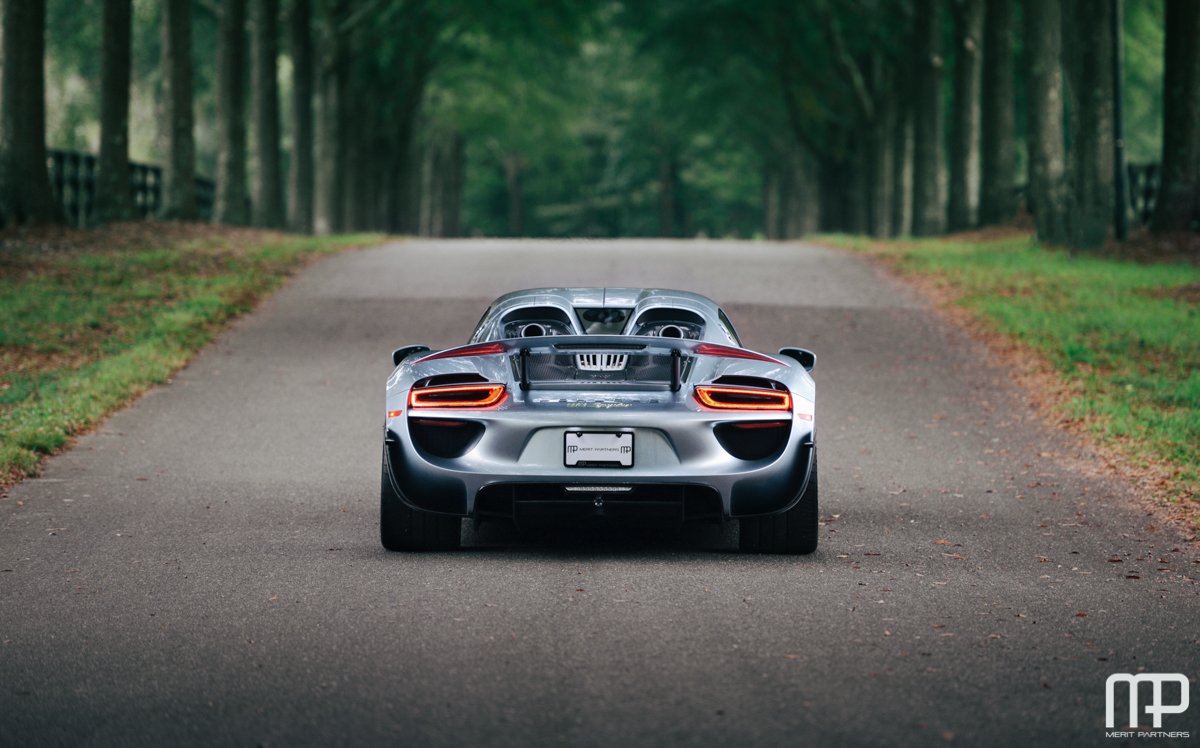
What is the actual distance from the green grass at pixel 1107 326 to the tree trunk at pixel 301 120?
12270 mm

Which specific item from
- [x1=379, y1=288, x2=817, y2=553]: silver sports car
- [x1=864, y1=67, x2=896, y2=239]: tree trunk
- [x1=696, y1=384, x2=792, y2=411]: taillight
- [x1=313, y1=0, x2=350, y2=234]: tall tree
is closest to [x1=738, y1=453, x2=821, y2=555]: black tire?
[x1=379, y1=288, x2=817, y2=553]: silver sports car

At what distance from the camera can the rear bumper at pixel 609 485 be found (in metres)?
7.28

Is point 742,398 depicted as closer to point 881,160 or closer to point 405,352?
point 405,352

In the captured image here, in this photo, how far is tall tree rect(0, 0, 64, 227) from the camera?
22625 millimetres

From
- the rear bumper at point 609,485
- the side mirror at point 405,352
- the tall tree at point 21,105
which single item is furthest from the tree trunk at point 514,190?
the rear bumper at point 609,485

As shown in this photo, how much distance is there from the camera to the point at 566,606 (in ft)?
21.6

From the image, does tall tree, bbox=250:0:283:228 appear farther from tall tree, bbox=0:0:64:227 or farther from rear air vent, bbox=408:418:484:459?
rear air vent, bbox=408:418:484:459

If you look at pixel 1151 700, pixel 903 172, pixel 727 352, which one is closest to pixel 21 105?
pixel 727 352

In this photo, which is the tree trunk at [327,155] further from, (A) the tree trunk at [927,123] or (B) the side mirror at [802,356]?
(B) the side mirror at [802,356]

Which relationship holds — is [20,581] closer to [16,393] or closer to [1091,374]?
[16,393]

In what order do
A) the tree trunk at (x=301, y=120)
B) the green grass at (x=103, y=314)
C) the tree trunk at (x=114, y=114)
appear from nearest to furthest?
1. the green grass at (x=103, y=314)
2. the tree trunk at (x=114, y=114)
3. the tree trunk at (x=301, y=120)

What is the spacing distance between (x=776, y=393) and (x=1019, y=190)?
26.3 m

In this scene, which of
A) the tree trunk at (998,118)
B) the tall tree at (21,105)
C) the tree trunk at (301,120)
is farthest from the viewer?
the tree trunk at (301,120)

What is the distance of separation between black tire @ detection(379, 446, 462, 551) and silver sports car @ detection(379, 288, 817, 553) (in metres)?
0.02
